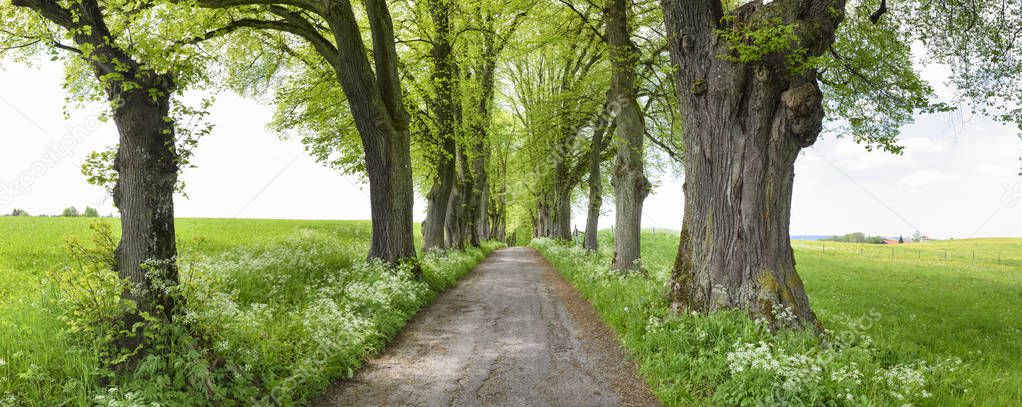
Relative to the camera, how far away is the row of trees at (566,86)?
5301mm

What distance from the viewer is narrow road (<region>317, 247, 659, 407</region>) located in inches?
206

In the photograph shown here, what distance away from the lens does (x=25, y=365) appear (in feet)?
14.7

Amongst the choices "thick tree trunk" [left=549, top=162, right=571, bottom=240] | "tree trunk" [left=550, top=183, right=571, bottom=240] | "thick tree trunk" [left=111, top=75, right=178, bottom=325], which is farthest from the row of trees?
"tree trunk" [left=550, top=183, right=571, bottom=240]

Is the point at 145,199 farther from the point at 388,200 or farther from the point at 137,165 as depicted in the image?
the point at 388,200

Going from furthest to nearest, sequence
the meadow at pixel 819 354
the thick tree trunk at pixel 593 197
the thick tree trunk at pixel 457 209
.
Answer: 1. the thick tree trunk at pixel 457 209
2. the thick tree trunk at pixel 593 197
3. the meadow at pixel 819 354

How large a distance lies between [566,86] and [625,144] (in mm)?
6634

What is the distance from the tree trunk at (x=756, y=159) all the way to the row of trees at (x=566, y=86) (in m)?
0.02

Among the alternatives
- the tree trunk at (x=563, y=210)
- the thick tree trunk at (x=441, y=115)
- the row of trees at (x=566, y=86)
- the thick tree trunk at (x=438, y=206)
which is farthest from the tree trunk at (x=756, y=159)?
the tree trunk at (x=563, y=210)

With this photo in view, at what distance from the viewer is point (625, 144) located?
42.3 ft

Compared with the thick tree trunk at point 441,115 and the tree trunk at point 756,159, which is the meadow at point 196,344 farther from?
the thick tree trunk at point 441,115

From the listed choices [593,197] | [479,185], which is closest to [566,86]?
[593,197]

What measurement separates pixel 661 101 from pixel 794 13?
8066 mm

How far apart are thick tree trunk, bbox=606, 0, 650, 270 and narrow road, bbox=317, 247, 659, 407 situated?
10.7 feet

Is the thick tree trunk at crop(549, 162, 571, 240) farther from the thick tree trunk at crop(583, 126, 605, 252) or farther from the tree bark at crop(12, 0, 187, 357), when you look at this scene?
the tree bark at crop(12, 0, 187, 357)
